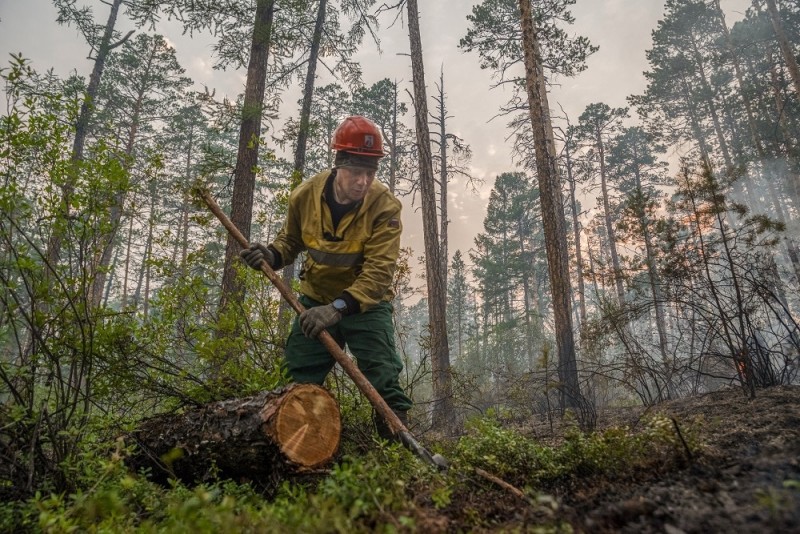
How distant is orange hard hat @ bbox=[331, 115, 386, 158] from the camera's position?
129 inches

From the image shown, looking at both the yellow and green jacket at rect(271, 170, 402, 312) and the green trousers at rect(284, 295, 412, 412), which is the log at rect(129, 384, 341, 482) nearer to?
the green trousers at rect(284, 295, 412, 412)

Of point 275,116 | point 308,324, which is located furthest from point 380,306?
point 275,116

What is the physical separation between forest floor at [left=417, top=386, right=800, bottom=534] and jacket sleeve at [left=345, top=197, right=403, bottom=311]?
1.55m

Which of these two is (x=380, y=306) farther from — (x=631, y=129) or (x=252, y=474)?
(x=631, y=129)

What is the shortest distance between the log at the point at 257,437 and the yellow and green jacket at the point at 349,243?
101 centimetres

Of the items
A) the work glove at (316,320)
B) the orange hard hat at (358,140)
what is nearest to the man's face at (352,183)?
the orange hard hat at (358,140)

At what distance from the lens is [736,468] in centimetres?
170

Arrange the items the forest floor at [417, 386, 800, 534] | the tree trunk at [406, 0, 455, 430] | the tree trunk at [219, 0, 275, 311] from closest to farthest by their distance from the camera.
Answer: the forest floor at [417, 386, 800, 534], the tree trunk at [219, 0, 275, 311], the tree trunk at [406, 0, 455, 430]

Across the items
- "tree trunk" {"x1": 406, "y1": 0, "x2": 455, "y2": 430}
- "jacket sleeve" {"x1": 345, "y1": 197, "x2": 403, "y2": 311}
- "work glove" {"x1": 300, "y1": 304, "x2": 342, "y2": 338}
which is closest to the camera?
"work glove" {"x1": 300, "y1": 304, "x2": 342, "y2": 338}

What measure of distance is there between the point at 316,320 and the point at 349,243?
731 mm

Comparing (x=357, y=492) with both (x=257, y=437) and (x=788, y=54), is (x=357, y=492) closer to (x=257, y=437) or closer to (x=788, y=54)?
(x=257, y=437)

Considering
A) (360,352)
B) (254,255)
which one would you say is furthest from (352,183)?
(360,352)

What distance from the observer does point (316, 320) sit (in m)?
2.89

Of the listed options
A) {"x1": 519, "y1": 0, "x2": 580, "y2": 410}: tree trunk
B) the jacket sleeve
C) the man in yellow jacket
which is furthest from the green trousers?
{"x1": 519, "y1": 0, "x2": 580, "y2": 410}: tree trunk
